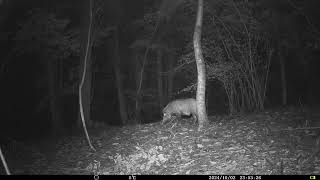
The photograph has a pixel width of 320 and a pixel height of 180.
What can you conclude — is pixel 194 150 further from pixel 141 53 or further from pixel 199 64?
pixel 141 53

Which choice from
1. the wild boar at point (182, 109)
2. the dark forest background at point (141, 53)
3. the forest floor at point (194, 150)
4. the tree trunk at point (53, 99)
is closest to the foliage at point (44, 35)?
the dark forest background at point (141, 53)

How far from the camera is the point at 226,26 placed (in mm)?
16859

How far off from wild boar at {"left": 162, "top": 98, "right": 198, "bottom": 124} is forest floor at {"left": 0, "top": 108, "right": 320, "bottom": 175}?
70cm

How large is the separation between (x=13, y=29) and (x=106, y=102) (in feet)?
50.4

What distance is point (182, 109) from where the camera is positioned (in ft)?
47.1

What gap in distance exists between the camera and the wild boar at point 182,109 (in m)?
14.0

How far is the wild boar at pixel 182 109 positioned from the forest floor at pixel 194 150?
2.29 feet

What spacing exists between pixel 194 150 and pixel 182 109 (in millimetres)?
4469

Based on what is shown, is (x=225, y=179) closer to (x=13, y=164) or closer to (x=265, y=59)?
(x=13, y=164)

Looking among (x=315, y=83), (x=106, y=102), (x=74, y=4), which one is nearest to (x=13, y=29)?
(x=74, y=4)

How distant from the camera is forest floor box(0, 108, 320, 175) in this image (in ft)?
27.2

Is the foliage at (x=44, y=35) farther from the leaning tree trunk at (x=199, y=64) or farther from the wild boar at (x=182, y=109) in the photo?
the leaning tree trunk at (x=199, y=64)

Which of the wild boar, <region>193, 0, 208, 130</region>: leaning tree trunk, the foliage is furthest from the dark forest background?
<region>193, 0, 208, 130</region>: leaning tree trunk

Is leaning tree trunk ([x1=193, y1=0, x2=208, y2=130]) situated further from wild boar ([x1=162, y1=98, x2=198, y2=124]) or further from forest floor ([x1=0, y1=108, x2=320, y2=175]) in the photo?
wild boar ([x1=162, y1=98, x2=198, y2=124])
